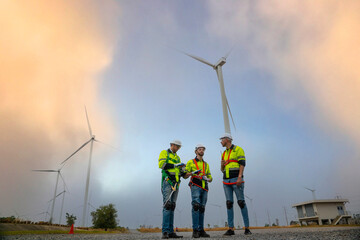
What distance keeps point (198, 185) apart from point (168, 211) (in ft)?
3.46

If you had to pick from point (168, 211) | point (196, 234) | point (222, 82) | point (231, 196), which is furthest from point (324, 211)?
point (168, 211)

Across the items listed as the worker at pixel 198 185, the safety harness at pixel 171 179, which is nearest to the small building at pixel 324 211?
the worker at pixel 198 185

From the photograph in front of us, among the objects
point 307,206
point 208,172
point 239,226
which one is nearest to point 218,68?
point 239,226

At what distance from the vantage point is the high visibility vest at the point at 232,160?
268 inches

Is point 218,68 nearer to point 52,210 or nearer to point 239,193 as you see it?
point 239,193

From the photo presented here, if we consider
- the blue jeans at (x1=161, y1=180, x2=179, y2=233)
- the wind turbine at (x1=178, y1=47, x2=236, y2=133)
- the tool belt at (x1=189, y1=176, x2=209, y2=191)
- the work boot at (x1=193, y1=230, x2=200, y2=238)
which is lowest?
the work boot at (x1=193, y1=230, x2=200, y2=238)

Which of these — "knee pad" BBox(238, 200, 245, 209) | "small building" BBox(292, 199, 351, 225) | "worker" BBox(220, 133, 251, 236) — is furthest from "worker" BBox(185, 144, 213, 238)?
"small building" BBox(292, 199, 351, 225)

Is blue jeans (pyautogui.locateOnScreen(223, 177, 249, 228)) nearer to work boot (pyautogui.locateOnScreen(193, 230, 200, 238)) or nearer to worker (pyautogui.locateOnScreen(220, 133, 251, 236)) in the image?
worker (pyautogui.locateOnScreen(220, 133, 251, 236))

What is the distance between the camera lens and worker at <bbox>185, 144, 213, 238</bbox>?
6.22 m

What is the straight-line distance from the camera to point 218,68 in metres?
22.0

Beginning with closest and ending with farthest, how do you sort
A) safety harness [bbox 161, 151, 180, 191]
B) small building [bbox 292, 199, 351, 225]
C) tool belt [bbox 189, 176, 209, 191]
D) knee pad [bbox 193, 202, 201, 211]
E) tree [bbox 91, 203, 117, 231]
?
knee pad [bbox 193, 202, 201, 211] → safety harness [bbox 161, 151, 180, 191] → tool belt [bbox 189, 176, 209, 191] → tree [bbox 91, 203, 117, 231] → small building [bbox 292, 199, 351, 225]

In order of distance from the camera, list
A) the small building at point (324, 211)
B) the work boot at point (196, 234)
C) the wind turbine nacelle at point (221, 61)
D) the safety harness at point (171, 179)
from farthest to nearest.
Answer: the small building at point (324, 211)
the wind turbine nacelle at point (221, 61)
the safety harness at point (171, 179)
the work boot at point (196, 234)

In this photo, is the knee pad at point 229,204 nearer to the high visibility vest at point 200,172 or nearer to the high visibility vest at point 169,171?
the high visibility vest at point 200,172

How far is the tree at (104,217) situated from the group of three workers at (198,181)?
96.6 feet
